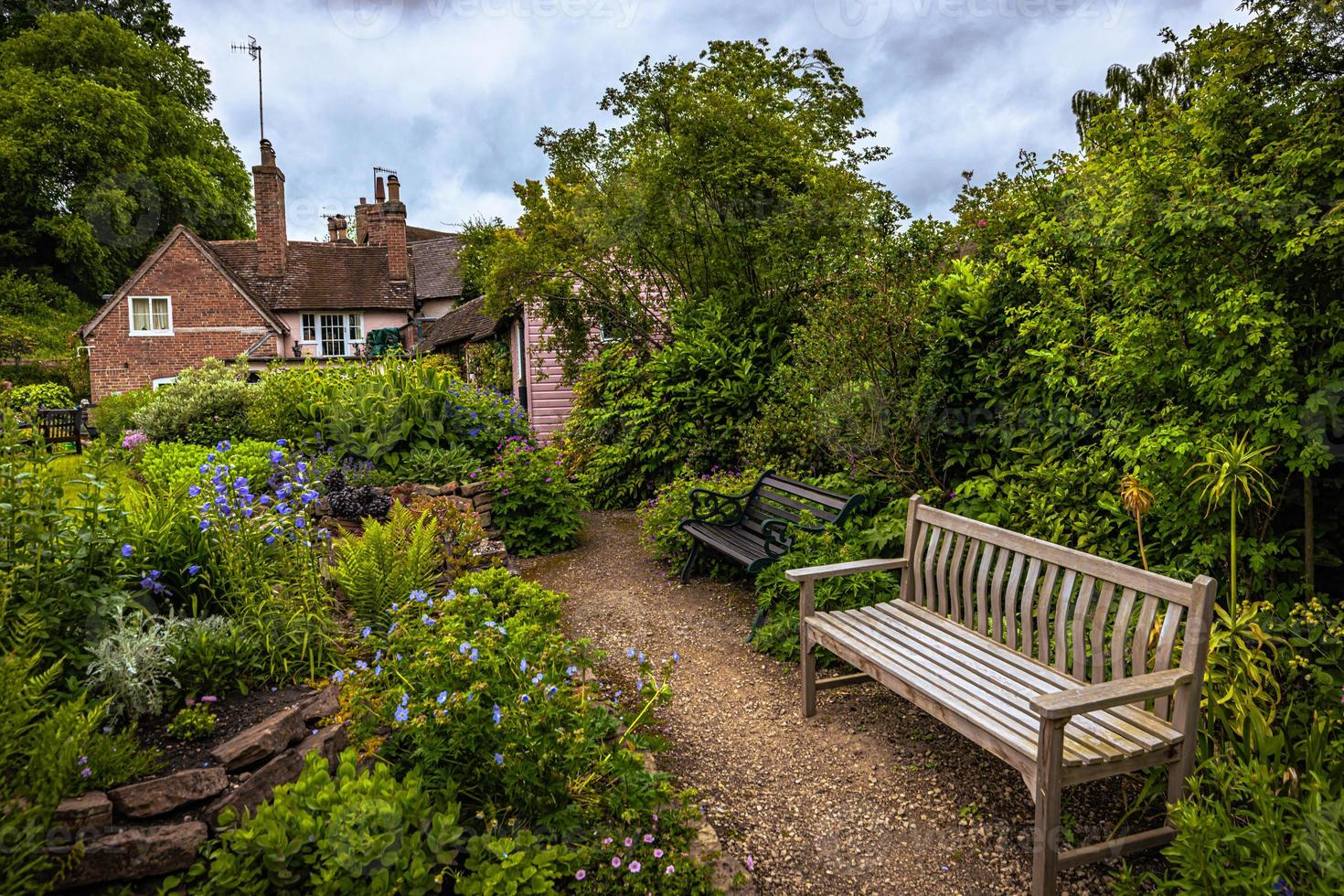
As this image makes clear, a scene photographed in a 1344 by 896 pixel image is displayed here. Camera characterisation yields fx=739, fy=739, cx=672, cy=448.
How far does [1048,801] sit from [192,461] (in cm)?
753

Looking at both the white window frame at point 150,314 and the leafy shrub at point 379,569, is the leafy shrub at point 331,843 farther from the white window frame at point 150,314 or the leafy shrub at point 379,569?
the white window frame at point 150,314

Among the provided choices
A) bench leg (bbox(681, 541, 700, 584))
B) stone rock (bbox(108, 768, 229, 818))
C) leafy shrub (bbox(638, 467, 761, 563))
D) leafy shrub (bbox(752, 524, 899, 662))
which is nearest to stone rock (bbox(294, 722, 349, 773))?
stone rock (bbox(108, 768, 229, 818))

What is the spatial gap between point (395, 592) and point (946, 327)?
4.00 m

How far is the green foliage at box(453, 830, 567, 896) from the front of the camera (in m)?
2.15

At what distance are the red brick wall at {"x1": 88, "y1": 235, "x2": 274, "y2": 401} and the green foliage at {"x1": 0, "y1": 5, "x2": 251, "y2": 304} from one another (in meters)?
9.65

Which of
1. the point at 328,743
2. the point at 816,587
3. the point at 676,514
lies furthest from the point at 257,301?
the point at 328,743

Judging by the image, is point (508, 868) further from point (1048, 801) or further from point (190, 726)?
point (1048, 801)

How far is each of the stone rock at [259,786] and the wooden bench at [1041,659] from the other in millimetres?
2407

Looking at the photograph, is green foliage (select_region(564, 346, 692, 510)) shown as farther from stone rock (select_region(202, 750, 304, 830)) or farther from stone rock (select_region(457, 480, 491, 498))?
stone rock (select_region(202, 750, 304, 830))

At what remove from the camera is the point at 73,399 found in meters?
26.0

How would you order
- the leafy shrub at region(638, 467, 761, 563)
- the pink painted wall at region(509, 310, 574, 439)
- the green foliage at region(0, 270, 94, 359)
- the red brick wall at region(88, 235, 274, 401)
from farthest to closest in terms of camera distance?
the green foliage at region(0, 270, 94, 359)
the red brick wall at region(88, 235, 274, 401)
the pink painted wall at region(509, 310, 574, 439)
the leafy shrub at region(638, 467, 761, 563)

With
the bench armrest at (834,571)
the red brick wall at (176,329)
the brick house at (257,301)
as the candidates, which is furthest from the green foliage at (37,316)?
the bench armrest at (834,571)

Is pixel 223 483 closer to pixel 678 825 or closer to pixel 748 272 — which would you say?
pixel 678 825

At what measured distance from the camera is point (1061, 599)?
3.15 m
